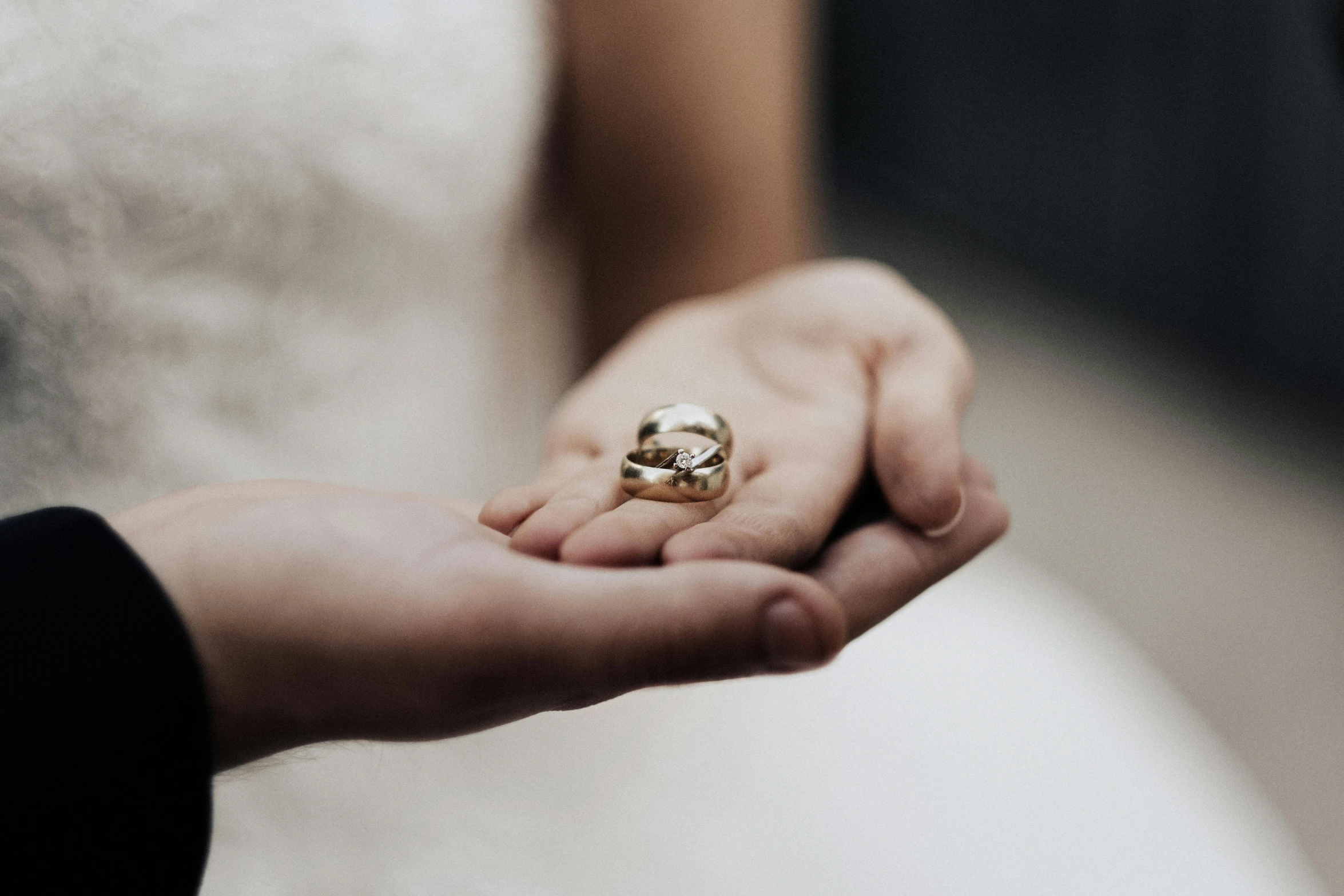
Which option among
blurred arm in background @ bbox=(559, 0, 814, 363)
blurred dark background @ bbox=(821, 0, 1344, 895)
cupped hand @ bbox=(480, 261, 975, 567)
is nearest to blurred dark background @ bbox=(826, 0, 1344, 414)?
blurred dark background @ bbox=(821, 0, 1344, 895)

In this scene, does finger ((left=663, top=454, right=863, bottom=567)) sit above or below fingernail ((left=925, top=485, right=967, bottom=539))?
above

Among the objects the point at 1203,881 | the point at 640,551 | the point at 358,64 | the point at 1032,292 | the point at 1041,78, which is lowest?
the point at 1032,292

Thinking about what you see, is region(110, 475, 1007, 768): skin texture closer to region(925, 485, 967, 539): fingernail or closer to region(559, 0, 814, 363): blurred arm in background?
region(925, 485, 967, 539): fingernail

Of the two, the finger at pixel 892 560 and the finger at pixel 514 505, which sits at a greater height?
the finger at pixel 514 505

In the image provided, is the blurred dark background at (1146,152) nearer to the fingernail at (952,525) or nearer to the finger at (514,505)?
the fingernail at (952,525)

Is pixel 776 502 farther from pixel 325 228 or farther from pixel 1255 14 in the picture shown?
pixel 1255 14

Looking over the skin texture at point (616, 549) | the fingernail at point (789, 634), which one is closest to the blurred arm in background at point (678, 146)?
the skin texture at point (616, 549)

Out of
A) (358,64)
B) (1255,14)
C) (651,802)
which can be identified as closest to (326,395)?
(358,64)
